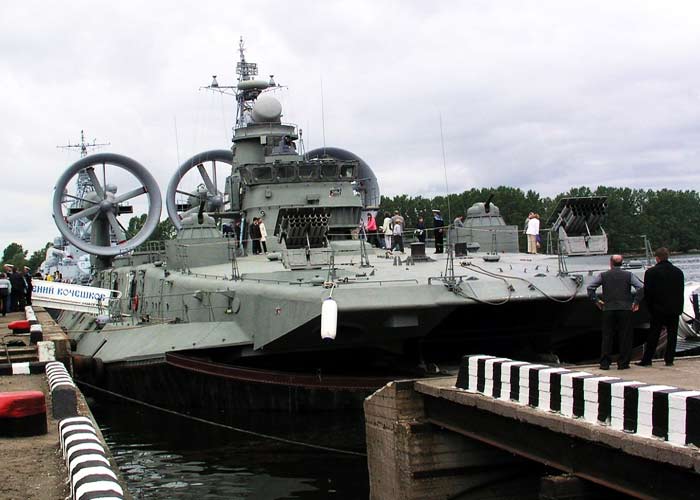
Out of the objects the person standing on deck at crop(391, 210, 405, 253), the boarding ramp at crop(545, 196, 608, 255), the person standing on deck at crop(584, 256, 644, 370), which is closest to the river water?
the person standing on deck at crop(584, 256, 644, 370)

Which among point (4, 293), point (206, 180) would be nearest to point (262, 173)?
point (206, 180)

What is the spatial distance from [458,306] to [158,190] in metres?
12.7

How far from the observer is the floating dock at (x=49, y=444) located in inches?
236

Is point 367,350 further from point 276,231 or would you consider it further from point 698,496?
point 698,496

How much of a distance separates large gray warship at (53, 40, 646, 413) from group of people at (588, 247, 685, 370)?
8.39 feet

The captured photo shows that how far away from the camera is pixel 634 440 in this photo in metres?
6.36

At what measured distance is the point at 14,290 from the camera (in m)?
24.0

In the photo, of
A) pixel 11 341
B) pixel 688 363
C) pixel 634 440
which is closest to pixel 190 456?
pixel 11 341

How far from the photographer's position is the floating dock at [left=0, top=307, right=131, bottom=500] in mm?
6000

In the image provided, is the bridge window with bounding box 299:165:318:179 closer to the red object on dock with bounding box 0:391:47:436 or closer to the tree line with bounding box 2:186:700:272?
the red object on dock with bounding box 0:391:47:436

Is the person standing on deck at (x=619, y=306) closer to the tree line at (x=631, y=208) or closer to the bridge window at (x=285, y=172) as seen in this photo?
the bridge window at (x=285, y=172)

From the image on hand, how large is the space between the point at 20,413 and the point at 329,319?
4.07 m

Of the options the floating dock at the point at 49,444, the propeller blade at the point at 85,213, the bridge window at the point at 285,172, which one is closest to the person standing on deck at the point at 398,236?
the bridge window at the point at 285,172

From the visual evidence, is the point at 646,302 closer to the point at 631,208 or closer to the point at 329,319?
the point at 329,319
